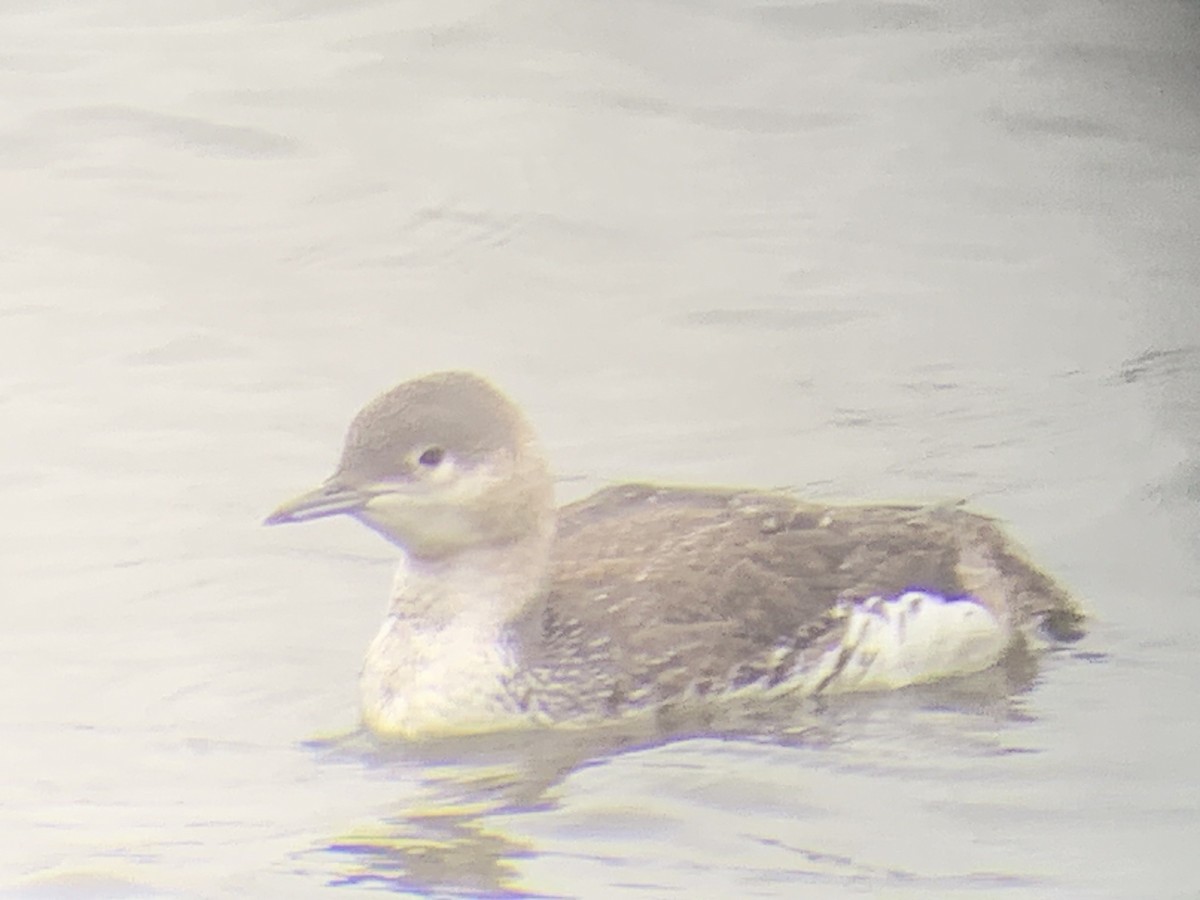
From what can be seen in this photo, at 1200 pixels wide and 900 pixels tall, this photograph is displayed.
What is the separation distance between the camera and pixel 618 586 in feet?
4.54

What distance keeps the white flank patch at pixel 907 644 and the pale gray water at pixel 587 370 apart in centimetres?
2

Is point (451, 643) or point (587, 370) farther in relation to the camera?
point (587, 370)

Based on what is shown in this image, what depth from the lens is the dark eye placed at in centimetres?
134

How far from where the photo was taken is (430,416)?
53.7 inches

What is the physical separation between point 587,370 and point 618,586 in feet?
0.64

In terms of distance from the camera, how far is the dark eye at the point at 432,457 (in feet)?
4.41

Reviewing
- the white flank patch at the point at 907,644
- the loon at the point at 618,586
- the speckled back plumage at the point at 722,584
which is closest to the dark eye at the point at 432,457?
the loon at the point at 618,586

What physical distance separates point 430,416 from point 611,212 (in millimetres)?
283

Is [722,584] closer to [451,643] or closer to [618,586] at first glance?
[618,586]

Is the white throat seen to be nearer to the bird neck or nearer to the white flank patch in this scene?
the bird neck

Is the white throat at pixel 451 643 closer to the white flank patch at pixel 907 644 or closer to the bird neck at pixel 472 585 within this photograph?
the bird neck at pixel 472 585

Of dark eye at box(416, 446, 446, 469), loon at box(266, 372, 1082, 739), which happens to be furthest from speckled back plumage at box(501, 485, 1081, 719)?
dark eye at box(416, 446, 446, 469)

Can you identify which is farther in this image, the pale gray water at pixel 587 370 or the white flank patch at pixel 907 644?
the white flank patch at pixel 907 644

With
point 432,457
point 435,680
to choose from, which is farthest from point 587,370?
point 435,680
